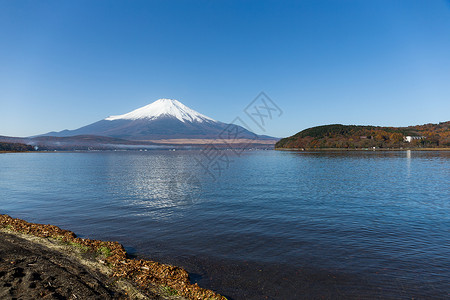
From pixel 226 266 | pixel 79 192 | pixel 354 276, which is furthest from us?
pixel 79 192

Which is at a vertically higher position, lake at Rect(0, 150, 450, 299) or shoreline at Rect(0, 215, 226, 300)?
shoreline at Rect(0, 215, 226, 300)

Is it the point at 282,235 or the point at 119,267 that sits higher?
the point at 119,267

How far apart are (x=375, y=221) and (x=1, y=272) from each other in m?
21.9

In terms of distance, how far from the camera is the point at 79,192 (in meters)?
34.5

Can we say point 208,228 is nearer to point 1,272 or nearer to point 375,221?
point 1,272

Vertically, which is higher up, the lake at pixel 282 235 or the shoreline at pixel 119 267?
the shoreline at pixel 119 267

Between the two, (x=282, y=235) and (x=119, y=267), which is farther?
(x=282, y=235)

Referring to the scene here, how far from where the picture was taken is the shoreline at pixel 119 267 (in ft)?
30.0

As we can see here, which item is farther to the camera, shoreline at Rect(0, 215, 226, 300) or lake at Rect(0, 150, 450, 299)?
lake at Rect(0, 150, 450, 299)

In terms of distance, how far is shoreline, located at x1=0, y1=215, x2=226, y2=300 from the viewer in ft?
30.0

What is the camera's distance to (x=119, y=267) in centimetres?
1099

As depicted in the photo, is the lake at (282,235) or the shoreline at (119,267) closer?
the shoreline at (119,267)

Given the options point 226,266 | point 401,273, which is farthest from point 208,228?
point 401,273

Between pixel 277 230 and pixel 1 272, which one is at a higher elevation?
pixel 1 272
